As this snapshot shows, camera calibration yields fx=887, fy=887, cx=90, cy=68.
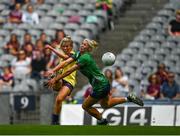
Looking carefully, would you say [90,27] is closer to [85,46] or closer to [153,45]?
[153,45]

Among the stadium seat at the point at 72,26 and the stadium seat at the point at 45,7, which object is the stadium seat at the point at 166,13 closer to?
the stadium seat at the point at 72,26

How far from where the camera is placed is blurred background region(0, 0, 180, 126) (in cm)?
2202

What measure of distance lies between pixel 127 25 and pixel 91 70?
9.15m

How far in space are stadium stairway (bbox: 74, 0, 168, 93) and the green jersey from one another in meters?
7.21

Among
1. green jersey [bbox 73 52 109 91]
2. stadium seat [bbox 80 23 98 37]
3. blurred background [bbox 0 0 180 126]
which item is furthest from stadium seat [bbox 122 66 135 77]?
green jersey [bbox 73 52 109 91]

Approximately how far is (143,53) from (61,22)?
11.3 ft

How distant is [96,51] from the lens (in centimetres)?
2589

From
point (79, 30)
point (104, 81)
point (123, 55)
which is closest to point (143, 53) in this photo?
point (123, 55)

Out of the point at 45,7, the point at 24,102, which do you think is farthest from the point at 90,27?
the point at 24,102

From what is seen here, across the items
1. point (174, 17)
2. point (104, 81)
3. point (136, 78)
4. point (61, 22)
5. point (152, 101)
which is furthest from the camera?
point (61, 22)

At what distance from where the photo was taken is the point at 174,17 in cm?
2477

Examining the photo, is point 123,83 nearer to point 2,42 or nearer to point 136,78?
point 136,78

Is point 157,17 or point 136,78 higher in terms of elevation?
point 157,17

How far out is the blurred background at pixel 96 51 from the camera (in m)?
22.0
